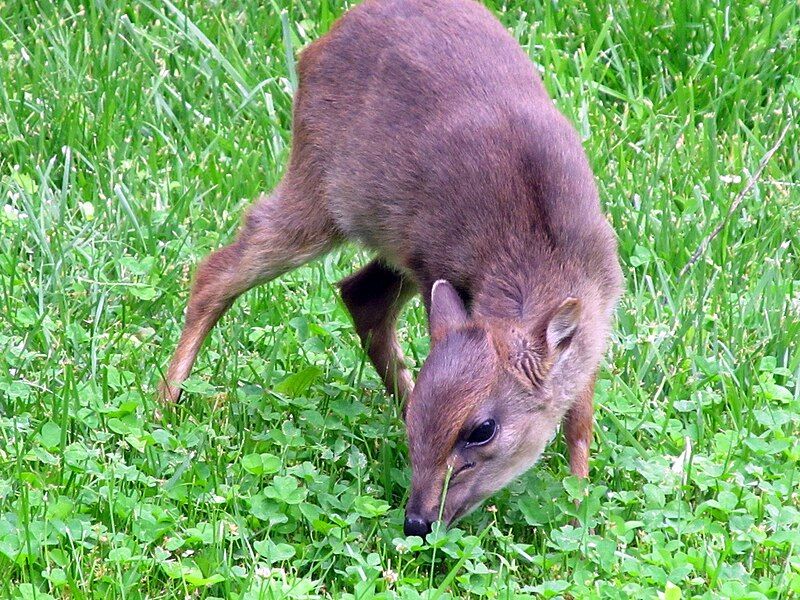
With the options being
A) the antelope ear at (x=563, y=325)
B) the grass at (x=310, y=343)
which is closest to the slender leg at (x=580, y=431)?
the grass at (x=310, y=343)

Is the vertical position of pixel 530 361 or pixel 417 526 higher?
pixel 530 361

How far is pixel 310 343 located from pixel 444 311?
1.23 meters

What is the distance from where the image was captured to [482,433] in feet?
15.1

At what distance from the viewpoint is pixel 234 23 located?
7.98 meters

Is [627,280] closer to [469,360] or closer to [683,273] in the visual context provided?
[683,273]

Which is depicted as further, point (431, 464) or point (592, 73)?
point (592, 73)

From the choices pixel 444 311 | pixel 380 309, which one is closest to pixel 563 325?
pixel 444 311

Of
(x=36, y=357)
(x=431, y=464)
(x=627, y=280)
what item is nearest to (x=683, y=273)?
(x=627, y=280)

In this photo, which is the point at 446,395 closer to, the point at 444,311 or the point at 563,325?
the point at 444,311

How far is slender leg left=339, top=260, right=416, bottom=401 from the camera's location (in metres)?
5.88

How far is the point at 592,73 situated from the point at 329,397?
9.37ft

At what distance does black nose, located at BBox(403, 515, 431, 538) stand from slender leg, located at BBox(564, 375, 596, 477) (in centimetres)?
80

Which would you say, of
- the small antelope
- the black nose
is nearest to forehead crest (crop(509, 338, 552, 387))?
the small antelope

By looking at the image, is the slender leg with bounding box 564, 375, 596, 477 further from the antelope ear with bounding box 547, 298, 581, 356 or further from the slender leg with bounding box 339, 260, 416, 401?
the slender leg with bounding box 339, 260, 416, 401
